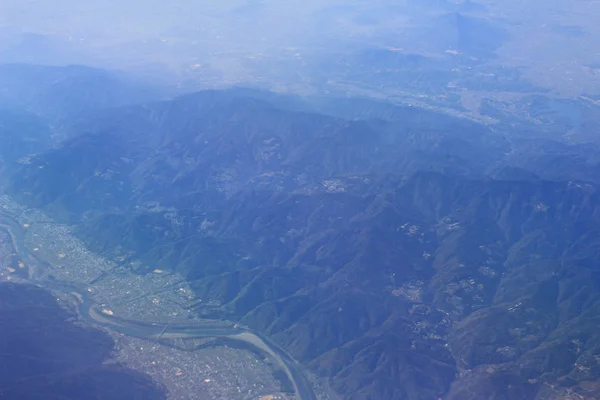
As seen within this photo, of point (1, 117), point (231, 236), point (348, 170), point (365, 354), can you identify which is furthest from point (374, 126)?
point (1, 117)

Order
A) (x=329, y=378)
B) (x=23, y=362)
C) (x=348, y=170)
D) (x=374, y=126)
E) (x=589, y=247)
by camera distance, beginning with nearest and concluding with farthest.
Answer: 1. (x=23, y=362)
2. (x=329, y=378)
3. (x=589, y=247)
4. (x=348, y=170)
5. (x=374, y=126)

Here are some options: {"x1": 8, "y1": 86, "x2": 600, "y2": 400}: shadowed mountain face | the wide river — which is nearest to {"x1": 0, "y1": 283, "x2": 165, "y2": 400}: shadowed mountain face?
the wide river

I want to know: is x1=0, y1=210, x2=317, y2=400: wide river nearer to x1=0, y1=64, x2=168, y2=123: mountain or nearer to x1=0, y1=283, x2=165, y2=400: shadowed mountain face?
x1=0, y1=283, x2=165, y2=400: shadowed mountain face

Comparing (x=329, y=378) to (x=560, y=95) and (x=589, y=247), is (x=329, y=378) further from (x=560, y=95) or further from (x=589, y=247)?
(x=560, y=95)

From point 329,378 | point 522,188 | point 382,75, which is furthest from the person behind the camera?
point 382,75

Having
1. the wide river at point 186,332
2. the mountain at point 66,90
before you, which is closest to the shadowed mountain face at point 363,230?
the wide river at point 186,332
